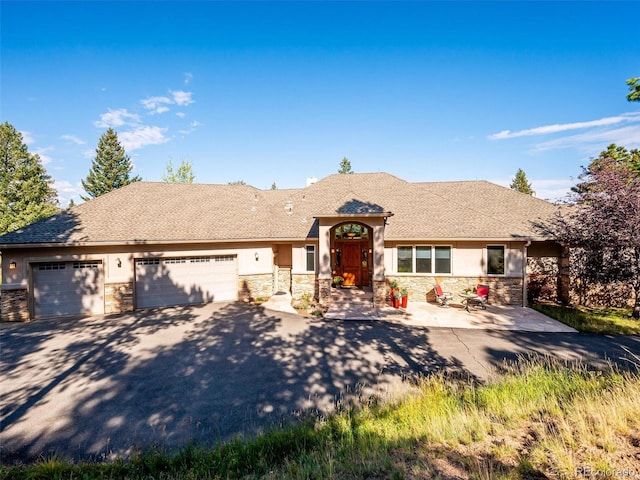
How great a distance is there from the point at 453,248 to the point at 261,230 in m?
10.2

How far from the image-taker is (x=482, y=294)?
12.7m

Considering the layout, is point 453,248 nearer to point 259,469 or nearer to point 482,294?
point 482,294

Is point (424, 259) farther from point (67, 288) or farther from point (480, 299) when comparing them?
point (67, 288)

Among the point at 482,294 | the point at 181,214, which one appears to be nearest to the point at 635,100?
the point at 482,294

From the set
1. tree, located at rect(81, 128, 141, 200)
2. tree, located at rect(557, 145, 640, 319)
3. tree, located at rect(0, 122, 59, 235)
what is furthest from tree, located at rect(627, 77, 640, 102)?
tree, located at rect(81, 128, 141, 200)

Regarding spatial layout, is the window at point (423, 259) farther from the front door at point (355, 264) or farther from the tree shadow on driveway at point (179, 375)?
the tree shadow on driveway at point (179, 375)

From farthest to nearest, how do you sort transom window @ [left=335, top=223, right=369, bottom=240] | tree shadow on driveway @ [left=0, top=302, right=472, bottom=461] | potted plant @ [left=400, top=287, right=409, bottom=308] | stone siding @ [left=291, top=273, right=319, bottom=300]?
1. transom window @ [left=335, top=223, right=369, bottom=240]
2. stone siding @ [left=291, top=273, right=319, bottom=300]
3. potted plant @ [left=400, top=287, right=409, bottom=308]
4. tree shadow on driveway @ [left=0, top=302, right=472, bottom=461]

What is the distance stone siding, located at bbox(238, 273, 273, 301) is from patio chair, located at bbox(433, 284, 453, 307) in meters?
8.72

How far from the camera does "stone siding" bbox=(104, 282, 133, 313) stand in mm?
12406

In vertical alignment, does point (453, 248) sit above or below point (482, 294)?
above

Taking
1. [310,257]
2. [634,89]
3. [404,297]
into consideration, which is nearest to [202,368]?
[310,257]

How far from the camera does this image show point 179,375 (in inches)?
283

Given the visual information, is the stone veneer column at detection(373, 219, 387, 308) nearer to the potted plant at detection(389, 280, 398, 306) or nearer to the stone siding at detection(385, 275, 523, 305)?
the potted plant at detection(389, 280, 398, 306)

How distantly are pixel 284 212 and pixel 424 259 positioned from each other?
8.70 meters
